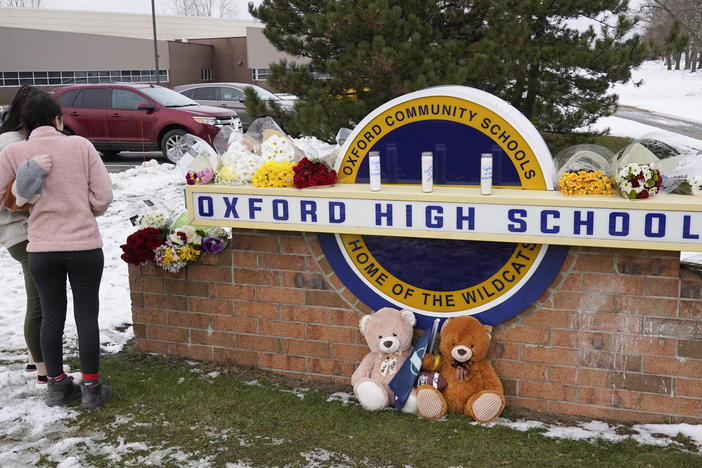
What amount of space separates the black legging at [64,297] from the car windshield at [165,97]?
9.62 meters

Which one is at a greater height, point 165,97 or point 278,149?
point 165,97

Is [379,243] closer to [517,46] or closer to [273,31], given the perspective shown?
[517,46]

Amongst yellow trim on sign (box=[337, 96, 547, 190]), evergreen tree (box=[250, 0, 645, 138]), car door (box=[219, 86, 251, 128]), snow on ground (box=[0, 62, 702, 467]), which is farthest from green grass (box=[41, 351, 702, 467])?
car door (box=[219, 86, 251, 128])

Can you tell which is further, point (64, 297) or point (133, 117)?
point (133, 117)

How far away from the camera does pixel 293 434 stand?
3459 millimetres

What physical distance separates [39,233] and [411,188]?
196 cm

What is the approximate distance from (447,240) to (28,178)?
85.2 inches

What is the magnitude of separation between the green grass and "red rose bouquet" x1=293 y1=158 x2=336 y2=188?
120cm

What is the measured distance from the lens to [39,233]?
3.56 meters

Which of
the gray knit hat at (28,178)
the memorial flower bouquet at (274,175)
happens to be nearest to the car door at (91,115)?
the memorial flower bouquet at (274,175)

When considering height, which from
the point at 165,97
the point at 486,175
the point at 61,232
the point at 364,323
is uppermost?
the point at 165,97

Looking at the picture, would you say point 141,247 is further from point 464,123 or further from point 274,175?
point 464,123

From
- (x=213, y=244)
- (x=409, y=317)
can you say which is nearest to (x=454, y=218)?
(x=409, y=317)

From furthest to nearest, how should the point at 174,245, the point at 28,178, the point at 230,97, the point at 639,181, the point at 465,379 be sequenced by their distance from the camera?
the point at 230,97 < the point at 174,245 < the point at 465,379 < the point at 28,178 < the point at 639,181
